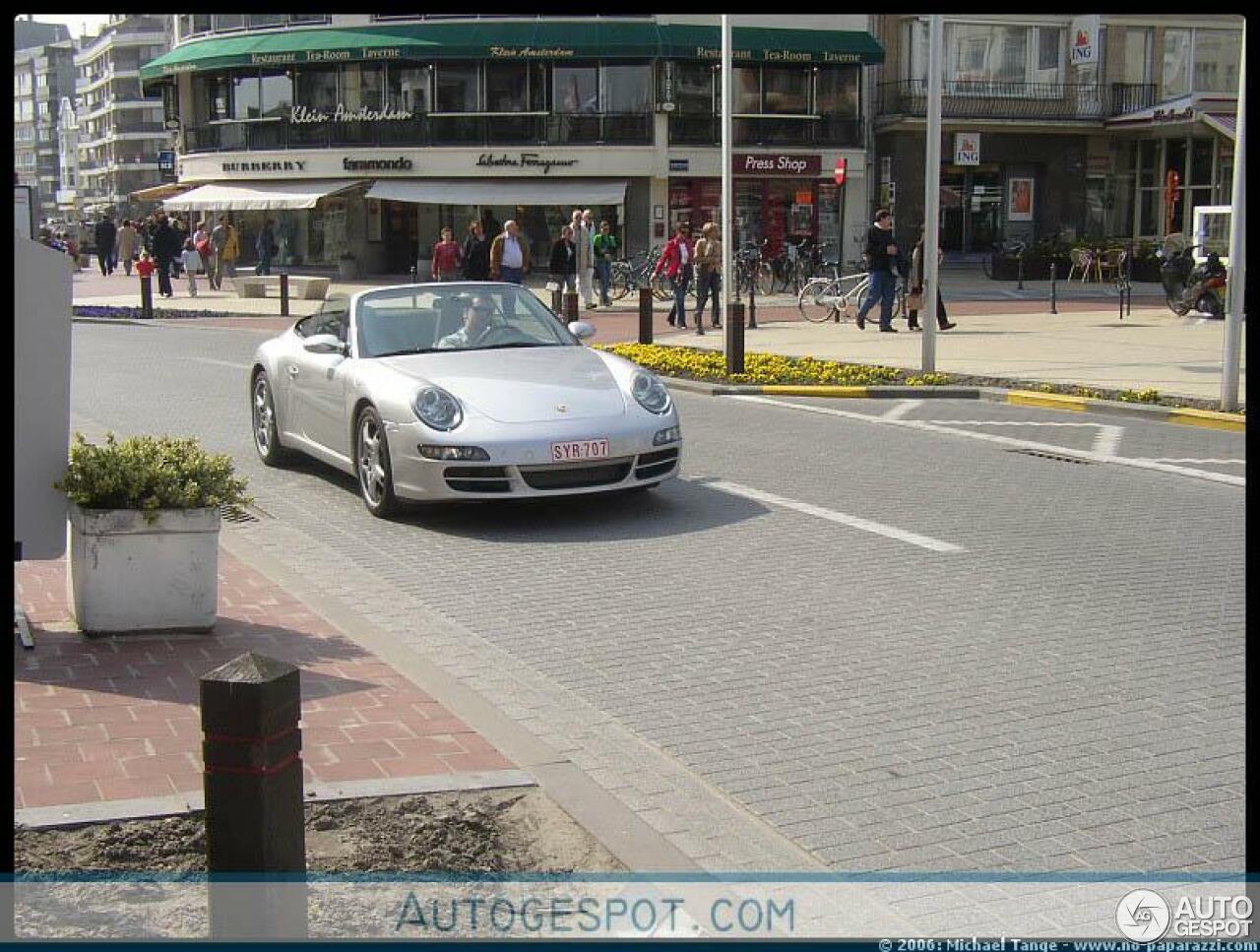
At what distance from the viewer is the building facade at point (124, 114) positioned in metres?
116

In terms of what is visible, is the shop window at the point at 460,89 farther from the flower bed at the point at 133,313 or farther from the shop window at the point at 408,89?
the flower bed at the point at 133,313

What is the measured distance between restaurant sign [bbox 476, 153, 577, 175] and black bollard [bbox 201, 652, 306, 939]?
140ft

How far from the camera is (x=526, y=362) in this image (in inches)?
401

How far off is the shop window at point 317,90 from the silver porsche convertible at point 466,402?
3688 centimetres

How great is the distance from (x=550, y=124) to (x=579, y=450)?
37.3 m

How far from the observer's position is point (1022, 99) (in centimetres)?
4750

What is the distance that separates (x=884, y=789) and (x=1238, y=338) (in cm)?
1125

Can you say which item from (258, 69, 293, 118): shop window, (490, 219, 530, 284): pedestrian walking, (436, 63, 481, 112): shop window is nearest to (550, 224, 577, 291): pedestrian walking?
(490, 219, 530, 284): pedestrian walking

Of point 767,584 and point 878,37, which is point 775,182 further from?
point 767,584

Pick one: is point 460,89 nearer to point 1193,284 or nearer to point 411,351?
point 1193,284

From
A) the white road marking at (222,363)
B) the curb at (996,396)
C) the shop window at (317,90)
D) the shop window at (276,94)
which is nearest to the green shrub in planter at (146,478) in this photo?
the curb at (996,396)

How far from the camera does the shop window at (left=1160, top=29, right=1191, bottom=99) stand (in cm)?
4884

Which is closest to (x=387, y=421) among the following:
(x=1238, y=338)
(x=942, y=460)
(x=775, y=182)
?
(x=942, y=460)

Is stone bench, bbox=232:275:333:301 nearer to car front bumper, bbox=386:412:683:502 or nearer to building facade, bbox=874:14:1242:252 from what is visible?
building facade, bbox=874:14:1242:252
